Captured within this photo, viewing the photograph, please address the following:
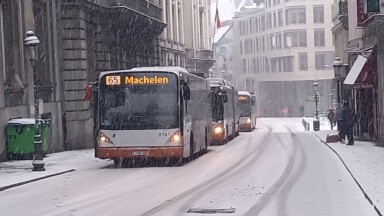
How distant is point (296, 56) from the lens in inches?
3981

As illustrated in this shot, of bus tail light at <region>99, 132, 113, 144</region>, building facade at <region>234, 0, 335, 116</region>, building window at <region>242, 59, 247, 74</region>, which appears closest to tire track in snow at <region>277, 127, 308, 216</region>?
bus tail light at <region>99, 132, 113, 144</region>

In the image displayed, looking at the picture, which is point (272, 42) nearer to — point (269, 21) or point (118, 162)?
point (269, 21)

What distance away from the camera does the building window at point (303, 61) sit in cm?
10104

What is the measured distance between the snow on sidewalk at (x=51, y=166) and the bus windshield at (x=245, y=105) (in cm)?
2807

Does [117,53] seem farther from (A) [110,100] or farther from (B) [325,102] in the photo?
(B) [325,102]

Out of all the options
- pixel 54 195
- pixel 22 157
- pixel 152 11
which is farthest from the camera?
pixel 152 11

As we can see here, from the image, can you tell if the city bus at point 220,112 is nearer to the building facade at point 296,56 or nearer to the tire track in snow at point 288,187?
the tire track in snow at point 288,187

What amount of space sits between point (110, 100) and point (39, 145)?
Answer: 103 inches

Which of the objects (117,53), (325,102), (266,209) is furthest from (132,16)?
(325,102)

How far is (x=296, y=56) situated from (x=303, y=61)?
1.22 meters

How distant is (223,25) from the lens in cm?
12900

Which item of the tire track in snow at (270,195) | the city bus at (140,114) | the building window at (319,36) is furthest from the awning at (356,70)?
the building window at (319,36)

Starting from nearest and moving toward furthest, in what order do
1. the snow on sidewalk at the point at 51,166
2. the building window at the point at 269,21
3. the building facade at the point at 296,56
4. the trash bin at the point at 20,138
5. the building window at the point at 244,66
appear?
1. the snow on sidewalk at the point at 51,166
2. the trash bin at the point at 20,138
3. the building facade at the point at 296,56
4. the building window at the point at 269,21
5. the building window at the point at 244,66

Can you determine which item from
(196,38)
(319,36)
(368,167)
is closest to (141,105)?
(368,167)
